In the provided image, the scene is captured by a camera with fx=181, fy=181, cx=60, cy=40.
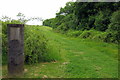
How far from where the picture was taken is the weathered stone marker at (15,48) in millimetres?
3646

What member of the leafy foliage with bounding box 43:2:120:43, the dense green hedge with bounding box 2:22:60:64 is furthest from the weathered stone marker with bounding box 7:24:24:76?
the leafy foliage with bounding box 43:2:120:43

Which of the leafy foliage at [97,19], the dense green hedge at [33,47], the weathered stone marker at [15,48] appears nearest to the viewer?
the weathered stone marker at [15,48]

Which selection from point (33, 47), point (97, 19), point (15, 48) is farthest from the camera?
point (97, 19)

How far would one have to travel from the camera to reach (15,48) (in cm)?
370

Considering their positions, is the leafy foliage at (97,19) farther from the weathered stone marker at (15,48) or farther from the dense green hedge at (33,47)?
the weathered stone marker at (15,48)

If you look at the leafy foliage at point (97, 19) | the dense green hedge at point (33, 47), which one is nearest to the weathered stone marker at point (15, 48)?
the dense green hedge at point (33, 47)

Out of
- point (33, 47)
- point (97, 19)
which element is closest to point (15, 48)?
point (33, 47)

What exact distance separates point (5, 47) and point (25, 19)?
3.35ft

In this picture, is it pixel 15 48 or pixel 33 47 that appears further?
pixel 33 47

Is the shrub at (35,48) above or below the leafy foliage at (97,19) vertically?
below

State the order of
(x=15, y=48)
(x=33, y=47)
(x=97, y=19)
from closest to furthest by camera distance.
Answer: (x=15, y=48)
(x=33, y=47)
(x=97, y=19)

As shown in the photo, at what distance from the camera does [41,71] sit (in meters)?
4.30

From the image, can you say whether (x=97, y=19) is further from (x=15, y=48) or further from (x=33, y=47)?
(x=15, y=48)

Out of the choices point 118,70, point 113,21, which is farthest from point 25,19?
point 113,21
